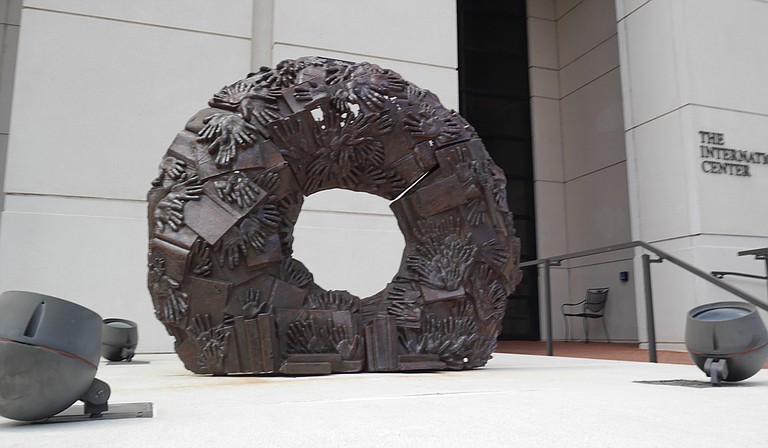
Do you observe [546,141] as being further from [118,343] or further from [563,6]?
[118,343]

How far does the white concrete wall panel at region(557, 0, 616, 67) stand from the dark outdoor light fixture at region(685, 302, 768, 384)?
853cm

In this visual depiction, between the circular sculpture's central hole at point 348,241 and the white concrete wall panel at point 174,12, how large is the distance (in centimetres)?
197

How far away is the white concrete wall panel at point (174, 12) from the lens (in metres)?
6.25

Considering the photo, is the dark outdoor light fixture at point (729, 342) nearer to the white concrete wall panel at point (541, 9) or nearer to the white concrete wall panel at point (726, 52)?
the white concrete wall panel at point (726, 52)

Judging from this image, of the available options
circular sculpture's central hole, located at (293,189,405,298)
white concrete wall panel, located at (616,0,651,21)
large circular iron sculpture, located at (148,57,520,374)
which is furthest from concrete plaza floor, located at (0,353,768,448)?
white concrete wall panel, located at (616,0,651,21)

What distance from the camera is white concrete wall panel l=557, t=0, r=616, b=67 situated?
35.0 feet

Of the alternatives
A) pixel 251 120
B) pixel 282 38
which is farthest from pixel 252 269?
pixel 282 38

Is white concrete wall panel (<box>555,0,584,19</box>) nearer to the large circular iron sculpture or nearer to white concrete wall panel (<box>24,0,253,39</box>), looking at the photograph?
white concrete wall panel (<box>24,0,253,39</box>)

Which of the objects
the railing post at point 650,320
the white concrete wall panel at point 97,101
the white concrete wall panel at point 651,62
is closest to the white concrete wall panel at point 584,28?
the white concrete wall panel at point 651,62

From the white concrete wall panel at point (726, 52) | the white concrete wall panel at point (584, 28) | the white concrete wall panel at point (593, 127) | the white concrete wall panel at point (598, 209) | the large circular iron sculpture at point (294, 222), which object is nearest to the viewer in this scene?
the large circular iron sculpture at point (294, 222)

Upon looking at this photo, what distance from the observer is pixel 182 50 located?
6523mm

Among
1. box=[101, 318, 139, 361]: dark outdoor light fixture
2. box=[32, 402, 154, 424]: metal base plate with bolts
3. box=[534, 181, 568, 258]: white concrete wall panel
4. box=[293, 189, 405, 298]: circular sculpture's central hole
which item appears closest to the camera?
box=[32, 402, 154, 424]: metal base plate with bolts

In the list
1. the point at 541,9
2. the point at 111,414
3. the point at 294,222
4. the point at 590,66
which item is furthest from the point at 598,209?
the point at 111,414

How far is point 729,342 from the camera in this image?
290 centimetres
